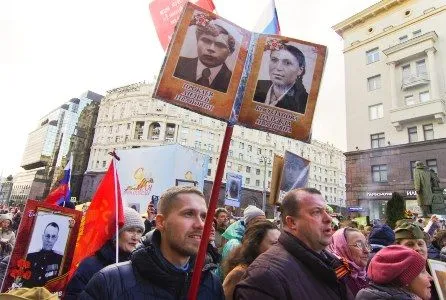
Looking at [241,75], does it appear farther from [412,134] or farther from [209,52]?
[412,134]

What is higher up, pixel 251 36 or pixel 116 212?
pixel 251 36

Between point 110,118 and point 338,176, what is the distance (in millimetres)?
58081

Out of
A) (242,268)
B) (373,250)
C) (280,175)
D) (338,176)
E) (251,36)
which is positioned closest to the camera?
(251,36)

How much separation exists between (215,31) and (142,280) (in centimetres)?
188

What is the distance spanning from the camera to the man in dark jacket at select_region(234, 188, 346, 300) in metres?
2.04

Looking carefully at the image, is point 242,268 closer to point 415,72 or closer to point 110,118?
point 415,72

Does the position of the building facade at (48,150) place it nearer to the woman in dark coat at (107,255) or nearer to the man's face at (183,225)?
the woman in dark coat at (107,255)

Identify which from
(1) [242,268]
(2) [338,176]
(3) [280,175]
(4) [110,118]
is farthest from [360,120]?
(2) [338,176]

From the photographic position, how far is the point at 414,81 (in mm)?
26125

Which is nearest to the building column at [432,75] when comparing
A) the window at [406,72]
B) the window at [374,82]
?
the window at [406,72]

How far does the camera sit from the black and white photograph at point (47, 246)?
3.91 meters

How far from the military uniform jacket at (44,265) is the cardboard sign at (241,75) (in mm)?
2881

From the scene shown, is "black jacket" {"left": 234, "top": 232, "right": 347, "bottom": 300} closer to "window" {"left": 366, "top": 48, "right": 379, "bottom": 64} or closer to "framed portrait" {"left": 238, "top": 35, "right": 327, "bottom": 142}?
"framed portrait" {"left": 238, "top": 35, "right": 327, "bottom": 142}

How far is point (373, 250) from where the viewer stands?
4.21 m
